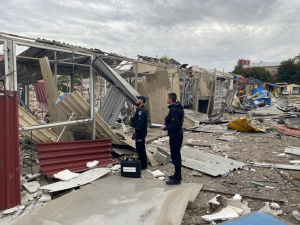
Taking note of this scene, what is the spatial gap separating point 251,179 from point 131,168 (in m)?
2.36

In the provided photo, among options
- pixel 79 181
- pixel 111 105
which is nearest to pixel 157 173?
pixel 79 181

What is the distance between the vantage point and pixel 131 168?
15.1 feet

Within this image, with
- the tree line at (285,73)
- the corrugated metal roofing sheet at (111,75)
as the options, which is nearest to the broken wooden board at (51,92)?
the corrugated metal roofing sheet at (111,75)

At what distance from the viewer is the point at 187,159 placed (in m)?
5.84

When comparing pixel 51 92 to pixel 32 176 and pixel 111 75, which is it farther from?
pixel 32 176

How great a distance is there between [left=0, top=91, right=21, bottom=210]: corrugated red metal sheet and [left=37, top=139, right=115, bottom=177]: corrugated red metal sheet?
97 cm

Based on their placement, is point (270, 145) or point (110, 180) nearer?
point (110, 180)

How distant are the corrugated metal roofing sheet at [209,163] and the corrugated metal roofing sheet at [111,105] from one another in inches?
130

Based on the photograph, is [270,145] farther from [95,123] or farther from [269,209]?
[95,123]

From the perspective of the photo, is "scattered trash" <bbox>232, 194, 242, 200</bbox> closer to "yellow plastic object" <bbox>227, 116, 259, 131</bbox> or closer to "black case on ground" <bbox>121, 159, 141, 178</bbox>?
"black case on ground" <bbox>121, 159, 141, 178</bbox>

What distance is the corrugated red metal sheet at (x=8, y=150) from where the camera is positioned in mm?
3107

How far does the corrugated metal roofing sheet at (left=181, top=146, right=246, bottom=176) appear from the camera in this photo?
5.07 metres

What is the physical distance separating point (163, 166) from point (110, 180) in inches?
56.3

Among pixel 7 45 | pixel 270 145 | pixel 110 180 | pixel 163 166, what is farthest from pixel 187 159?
pixel 7 45
